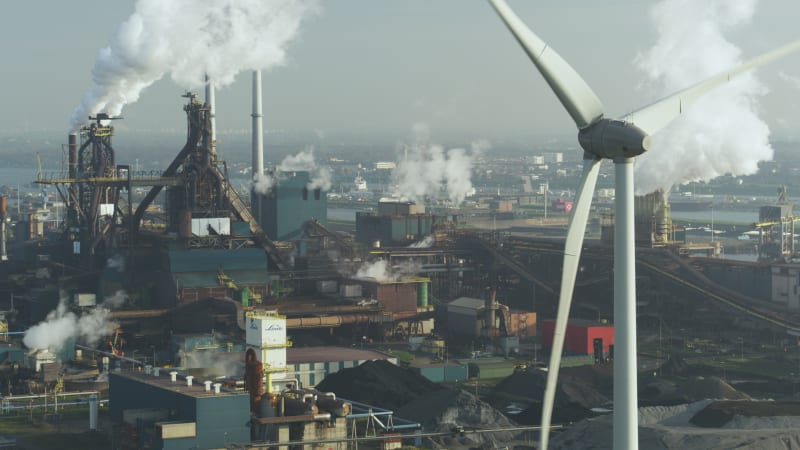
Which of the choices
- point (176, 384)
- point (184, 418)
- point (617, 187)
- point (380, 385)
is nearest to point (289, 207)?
point (380, 385)

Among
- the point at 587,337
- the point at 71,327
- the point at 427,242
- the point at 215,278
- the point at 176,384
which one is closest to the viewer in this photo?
the point at 176,384

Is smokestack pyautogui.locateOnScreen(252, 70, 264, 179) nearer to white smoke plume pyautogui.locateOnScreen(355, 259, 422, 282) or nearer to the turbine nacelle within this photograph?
white smoke plume pyautogui.locateOnScreen(355, 259, 422, 282)

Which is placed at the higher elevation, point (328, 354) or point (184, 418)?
point (328, 354)

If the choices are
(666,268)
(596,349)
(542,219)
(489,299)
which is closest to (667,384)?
(596,349)

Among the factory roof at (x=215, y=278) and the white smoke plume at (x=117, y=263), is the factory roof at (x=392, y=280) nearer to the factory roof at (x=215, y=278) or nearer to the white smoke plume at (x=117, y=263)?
the factory roof at (x=215, y=278)

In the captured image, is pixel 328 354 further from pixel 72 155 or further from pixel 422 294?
pixel 72 155

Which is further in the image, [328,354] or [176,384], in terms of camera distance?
[328,354]
